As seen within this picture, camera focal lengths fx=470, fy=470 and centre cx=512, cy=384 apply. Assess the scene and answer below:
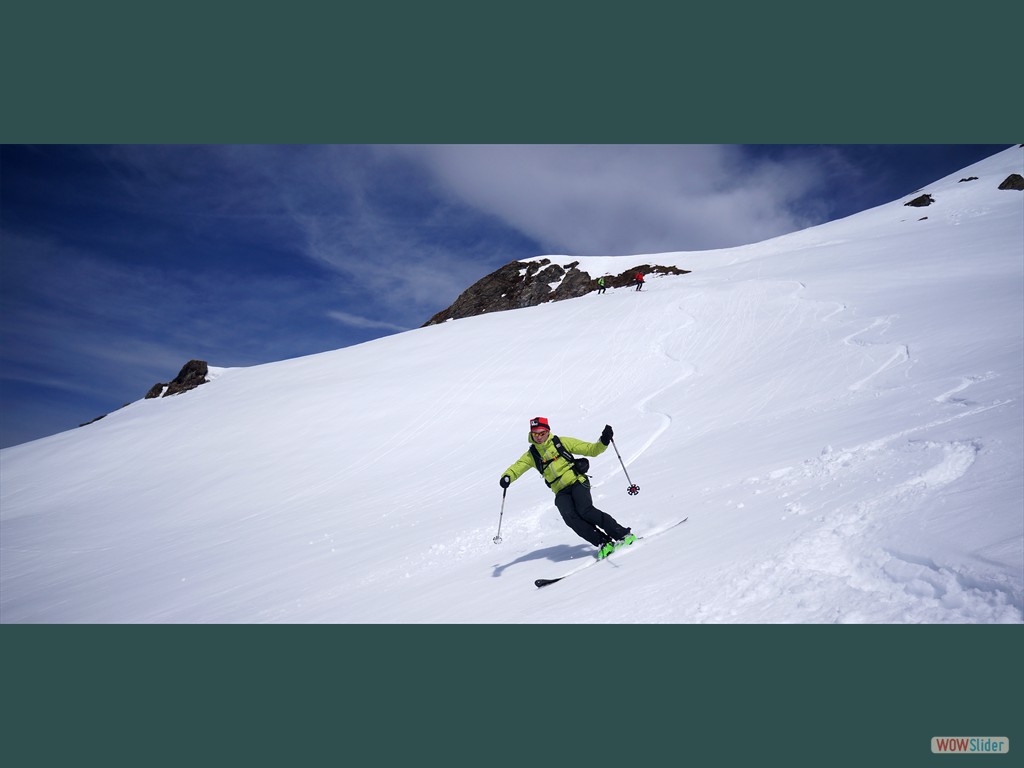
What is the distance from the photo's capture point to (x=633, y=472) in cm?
873

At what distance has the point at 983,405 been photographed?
5.81 m

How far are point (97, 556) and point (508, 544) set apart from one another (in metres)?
9.97

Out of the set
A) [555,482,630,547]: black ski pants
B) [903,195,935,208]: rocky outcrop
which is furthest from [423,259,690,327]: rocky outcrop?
[555,482,630,547]: black ski pants

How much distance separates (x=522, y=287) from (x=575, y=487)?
57055 mm

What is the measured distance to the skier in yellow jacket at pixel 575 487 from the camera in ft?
18.4

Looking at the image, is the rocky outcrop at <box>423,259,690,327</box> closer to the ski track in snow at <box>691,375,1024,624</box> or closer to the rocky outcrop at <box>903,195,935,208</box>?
the rocky outcrop at <box>903,195,935,208</box>

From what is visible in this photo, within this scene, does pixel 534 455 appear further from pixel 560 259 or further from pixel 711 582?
pixel 560 259

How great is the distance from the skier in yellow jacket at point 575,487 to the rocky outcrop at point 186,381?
107ft

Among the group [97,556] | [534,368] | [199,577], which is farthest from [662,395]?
[97,556]

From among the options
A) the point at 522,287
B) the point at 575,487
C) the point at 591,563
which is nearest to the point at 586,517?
the point at 575,487

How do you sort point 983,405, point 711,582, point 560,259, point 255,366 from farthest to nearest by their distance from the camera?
1. point 560,259
2. point 255,366
3. point 983,405
4. point 711,582

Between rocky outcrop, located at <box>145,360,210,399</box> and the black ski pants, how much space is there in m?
32.9

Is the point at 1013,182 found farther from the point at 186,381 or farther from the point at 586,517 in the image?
the point at 186,381

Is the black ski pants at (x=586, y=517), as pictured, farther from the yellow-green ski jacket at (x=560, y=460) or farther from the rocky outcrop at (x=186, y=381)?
the rocky outcrop at (x=186, y=381)
